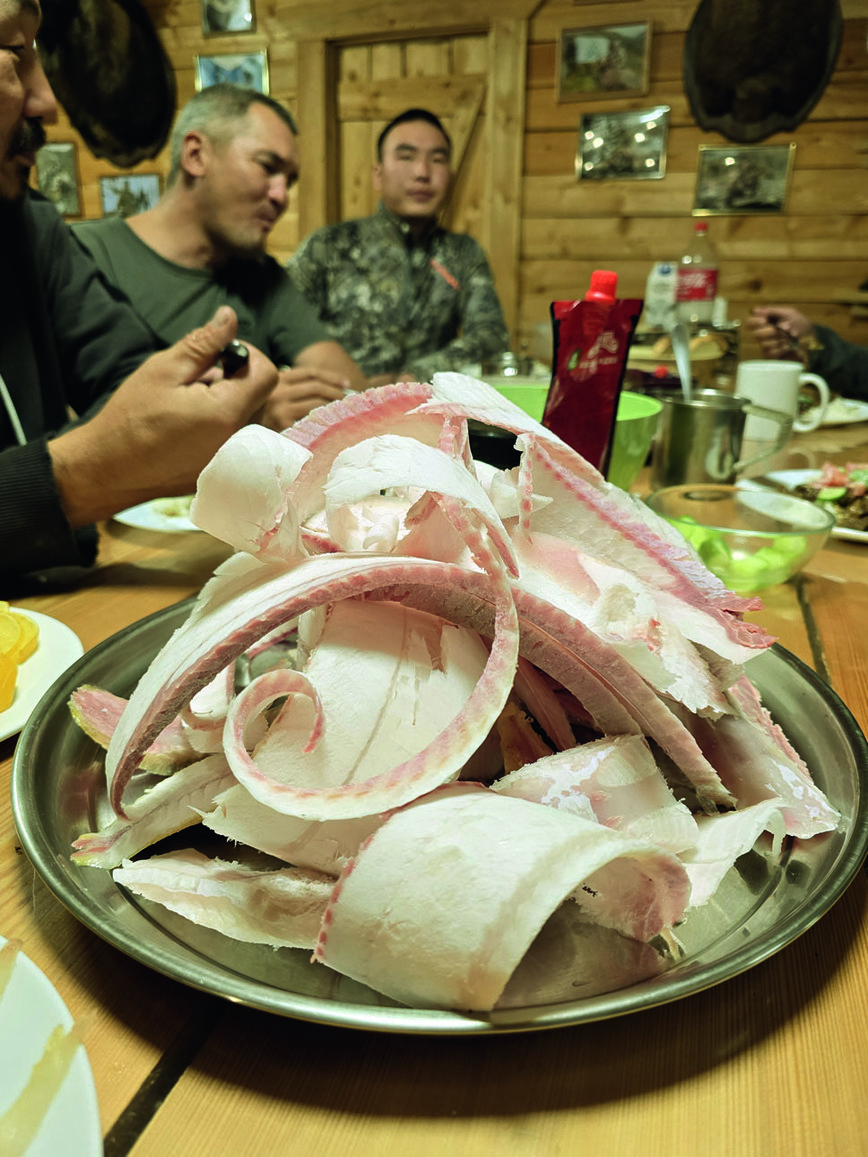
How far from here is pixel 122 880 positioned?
15.1 inches

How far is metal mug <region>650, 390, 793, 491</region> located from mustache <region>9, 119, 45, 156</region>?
3.70ft

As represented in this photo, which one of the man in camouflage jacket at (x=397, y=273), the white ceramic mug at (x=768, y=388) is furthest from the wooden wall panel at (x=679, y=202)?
the white ceramic mug at (x=768, y=388)

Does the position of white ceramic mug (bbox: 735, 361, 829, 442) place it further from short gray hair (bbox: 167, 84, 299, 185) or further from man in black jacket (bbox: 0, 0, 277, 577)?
short gray hair (bbox: 167, 84, 299, 185)

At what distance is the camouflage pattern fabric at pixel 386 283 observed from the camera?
12.1ft

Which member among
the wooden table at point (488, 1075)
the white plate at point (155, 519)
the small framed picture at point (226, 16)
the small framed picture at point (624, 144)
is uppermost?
the small framed picture at point (226, 16)

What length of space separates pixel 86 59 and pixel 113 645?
5304 mm

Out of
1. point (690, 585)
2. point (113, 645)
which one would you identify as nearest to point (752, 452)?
point (690, 585)

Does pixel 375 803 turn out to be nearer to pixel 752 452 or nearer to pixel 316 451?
pixel 316 451

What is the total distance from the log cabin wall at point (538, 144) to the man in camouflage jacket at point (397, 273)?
599 mm

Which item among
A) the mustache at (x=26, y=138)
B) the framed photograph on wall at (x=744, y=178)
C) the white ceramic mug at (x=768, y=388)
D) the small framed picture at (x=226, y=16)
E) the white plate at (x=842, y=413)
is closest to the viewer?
the mustache at (x=26, y=138)

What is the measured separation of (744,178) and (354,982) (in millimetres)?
4419

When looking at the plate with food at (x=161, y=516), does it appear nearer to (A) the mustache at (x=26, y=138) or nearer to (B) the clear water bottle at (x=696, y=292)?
(A) the mustache at (x=26, y=138)

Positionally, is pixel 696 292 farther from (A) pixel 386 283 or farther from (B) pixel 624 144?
(B) pixel 624 144

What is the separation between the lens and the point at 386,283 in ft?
12.2
